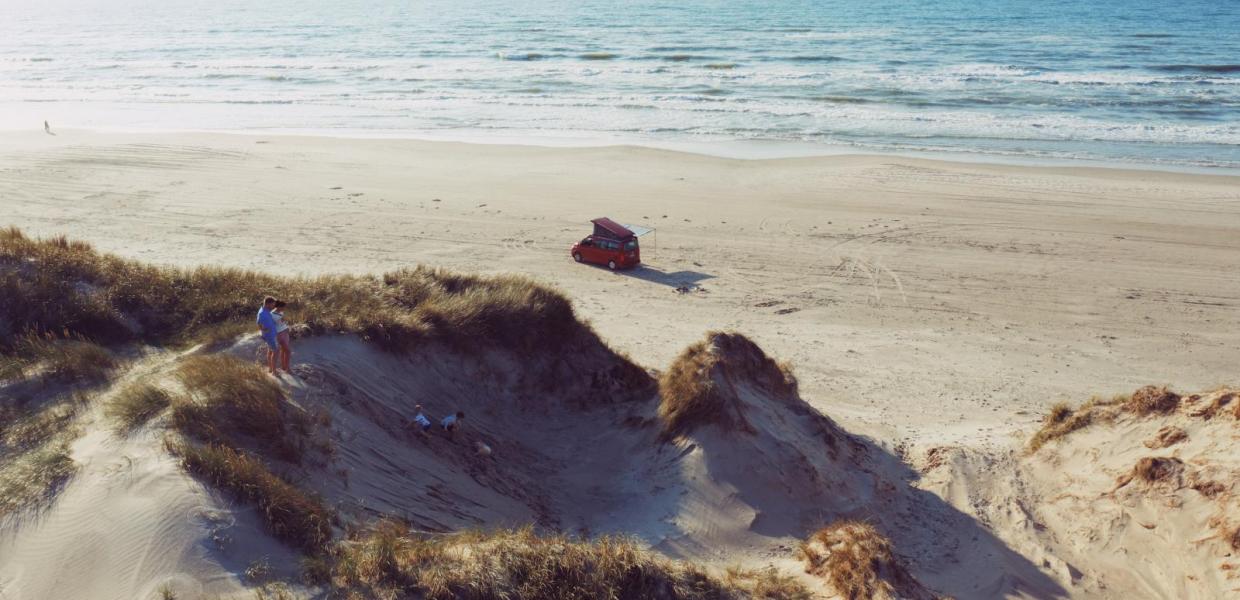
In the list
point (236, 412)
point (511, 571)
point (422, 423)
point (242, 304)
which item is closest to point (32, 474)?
point (236, 412)

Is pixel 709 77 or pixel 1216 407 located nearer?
pixel 1216 407

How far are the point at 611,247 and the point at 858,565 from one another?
16538 millimetres

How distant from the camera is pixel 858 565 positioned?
9227 millimetres

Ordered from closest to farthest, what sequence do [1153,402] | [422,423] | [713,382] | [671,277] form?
1. [422,423]
2. [713,382]
3. [1153,402]
4. [671,277]

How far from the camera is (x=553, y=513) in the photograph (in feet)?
37.6

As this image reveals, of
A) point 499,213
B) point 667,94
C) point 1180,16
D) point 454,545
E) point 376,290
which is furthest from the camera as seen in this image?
point 1180,16

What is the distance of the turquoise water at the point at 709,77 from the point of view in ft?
139

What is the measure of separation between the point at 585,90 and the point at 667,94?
5408 mm

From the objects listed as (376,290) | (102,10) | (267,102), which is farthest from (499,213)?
(102,10)

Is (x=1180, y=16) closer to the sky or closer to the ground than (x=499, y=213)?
closer to the sky

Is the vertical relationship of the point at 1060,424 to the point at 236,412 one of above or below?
below

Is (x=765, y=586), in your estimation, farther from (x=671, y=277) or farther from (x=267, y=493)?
(x=671, y=277)

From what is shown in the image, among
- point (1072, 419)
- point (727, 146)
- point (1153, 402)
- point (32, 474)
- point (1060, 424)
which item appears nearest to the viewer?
point (32, 474)

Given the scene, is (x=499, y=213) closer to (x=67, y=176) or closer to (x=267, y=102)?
(x=67, y=176)
